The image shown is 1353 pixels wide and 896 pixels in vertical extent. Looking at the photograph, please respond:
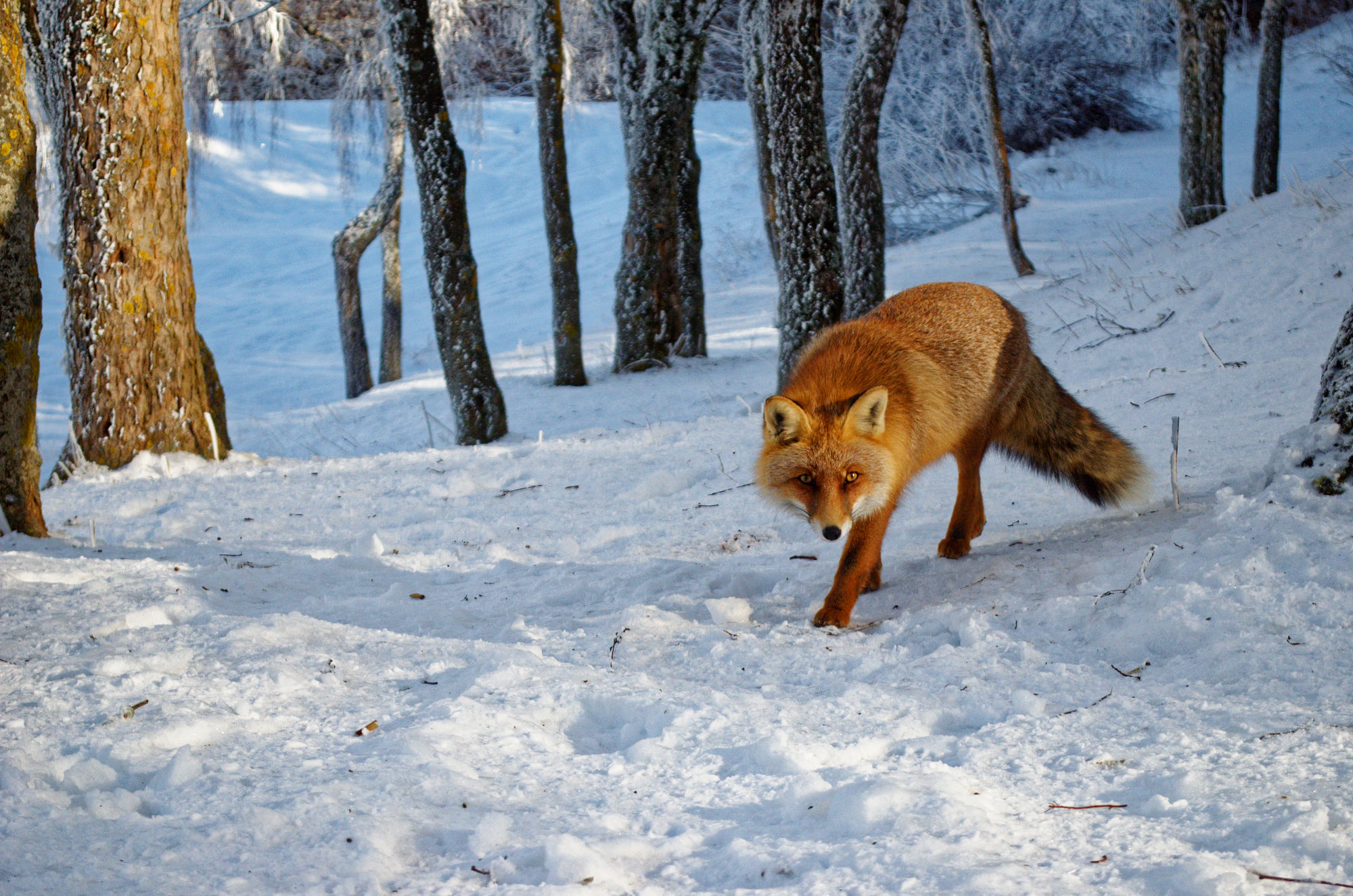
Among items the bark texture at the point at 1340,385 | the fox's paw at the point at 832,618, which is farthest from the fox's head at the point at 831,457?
the bark texture at the point at 1340,385

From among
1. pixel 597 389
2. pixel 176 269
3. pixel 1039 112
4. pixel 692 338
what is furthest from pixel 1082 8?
pixel 176 269

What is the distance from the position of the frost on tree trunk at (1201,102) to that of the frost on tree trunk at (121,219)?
12918mm

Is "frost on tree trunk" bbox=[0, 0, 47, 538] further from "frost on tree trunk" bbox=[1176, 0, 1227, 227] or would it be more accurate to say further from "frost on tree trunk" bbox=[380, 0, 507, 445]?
"frost on tree trunk" bbox=[1176, 0, 1227, 227]

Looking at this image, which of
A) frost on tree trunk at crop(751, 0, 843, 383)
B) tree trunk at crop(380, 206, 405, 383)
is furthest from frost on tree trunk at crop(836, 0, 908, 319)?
tree trunk at crop(380, 206, 405, 383)

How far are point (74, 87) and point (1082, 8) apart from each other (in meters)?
23.5

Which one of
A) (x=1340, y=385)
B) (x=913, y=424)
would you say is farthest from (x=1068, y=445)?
(x=1340, y=385)

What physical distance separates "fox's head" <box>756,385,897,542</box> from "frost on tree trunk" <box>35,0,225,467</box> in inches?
205

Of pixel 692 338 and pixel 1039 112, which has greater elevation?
pixel 1039 112

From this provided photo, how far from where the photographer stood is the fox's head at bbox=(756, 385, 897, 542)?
3781 mm

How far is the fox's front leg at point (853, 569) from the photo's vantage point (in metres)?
3.86

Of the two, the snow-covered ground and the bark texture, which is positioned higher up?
the bark texture

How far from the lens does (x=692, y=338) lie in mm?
14047

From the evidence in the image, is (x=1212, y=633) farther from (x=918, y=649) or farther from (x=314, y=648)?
(x=314, y=648)

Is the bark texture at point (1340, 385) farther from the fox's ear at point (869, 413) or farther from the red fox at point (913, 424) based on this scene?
the fox's ear at point (869, 413)
